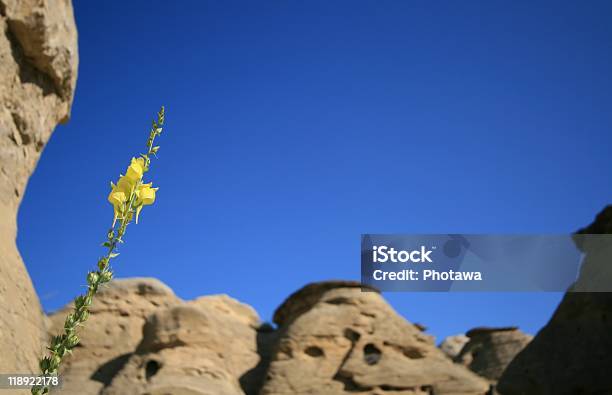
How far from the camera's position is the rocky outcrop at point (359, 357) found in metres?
17.0

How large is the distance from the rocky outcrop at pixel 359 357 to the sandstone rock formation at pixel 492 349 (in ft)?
21.6

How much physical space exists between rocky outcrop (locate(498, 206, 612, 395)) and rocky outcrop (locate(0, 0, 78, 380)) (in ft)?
29.4

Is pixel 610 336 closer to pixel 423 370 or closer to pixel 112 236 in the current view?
pixel 423 370

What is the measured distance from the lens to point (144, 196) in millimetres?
2195

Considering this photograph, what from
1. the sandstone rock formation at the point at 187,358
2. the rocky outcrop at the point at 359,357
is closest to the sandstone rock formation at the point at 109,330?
the sandstone rock formation at the point at 187,358

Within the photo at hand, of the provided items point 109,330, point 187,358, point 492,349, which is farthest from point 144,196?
point 492,349

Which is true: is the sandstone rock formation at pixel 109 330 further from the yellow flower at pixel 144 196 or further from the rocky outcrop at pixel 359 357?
the yellow flower at pixel 144 196

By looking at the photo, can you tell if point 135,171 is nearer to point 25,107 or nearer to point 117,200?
point 117,200

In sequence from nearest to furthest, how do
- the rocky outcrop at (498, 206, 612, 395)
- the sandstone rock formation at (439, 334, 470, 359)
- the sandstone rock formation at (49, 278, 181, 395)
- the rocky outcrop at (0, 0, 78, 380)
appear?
the rocky outcrop at (0, 0, 78, 380)
the rocky outcrop at (498, 206, 612, 395)
the sandstone rock formation at (49, 278, 181, 395)
the sandstone rock formation at (439, 334, 470, 359)

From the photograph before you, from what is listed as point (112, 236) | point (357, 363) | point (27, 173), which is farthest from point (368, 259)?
point (112, 236)

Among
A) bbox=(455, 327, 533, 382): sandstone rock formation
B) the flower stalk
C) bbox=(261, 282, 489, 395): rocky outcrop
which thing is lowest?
bbox=(455, 327, 533, 382): sandstone rock formation

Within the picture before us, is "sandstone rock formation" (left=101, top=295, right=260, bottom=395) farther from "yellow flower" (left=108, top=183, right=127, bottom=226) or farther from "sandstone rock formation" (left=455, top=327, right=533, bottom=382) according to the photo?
"yellow flower" (left=108, top=183, right=127, bottom=226)

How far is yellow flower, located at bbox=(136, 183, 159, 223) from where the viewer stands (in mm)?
2188

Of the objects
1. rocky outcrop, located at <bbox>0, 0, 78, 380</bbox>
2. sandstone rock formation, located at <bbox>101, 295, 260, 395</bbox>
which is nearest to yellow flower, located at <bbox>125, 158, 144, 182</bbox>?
rocky outcrop, located at <bbox>0, 0, 78, 380</bbox>
